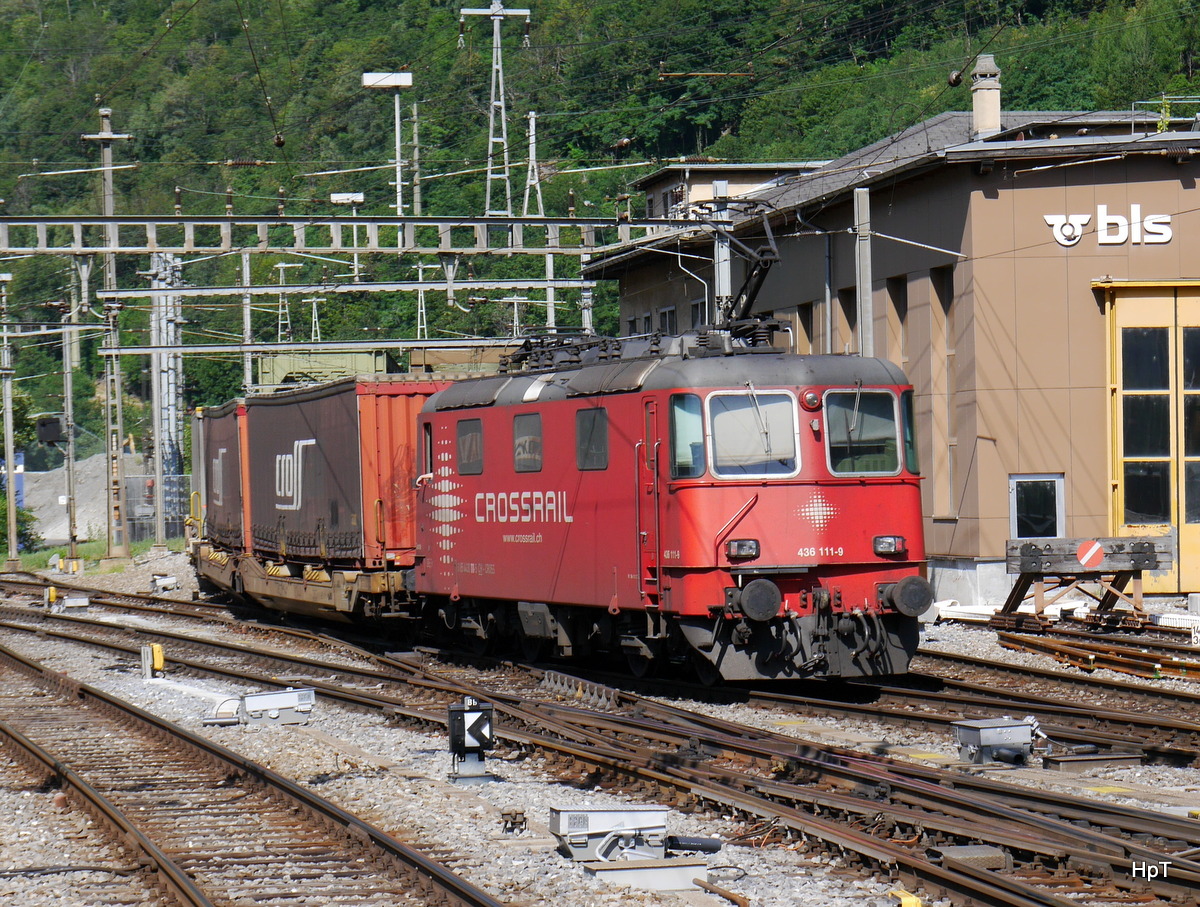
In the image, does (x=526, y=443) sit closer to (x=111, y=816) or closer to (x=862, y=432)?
(x=862, y=432)

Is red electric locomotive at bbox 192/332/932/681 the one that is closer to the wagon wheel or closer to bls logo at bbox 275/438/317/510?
the wagon wheel

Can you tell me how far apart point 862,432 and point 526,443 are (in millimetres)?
3769

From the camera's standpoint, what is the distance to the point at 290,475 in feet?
76.9

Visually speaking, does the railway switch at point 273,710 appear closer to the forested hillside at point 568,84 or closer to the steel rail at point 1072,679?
the steel rail at point 1072,679

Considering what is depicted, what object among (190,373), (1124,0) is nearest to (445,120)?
(1124,0)

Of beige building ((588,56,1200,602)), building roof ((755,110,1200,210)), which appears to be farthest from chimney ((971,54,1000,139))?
beige building ((588,56,1200,602))

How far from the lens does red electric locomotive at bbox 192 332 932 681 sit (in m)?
13.7

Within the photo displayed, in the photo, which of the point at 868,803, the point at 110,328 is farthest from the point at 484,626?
Answer: the point at 110,328

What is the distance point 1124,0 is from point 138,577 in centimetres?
4449

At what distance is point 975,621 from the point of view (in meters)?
21.0

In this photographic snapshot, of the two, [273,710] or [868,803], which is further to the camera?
[273,710]

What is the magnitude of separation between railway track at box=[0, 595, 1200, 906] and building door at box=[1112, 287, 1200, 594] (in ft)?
41.6

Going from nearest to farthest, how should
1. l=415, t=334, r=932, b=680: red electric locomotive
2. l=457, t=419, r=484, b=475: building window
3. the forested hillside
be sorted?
1. l=415, t=334, r=932, b=680: red electric locomotive
2. l=457, t=419, r=484, b=475: building window
3. the forested hillside

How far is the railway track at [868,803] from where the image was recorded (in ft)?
24.2
